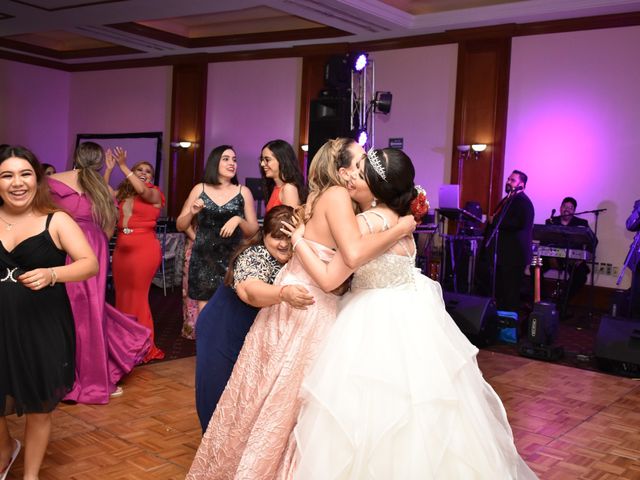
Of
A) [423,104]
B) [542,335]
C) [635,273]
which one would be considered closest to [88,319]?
[542,335]

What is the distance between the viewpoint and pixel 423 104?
10.3 meters

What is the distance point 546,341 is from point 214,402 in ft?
11.9

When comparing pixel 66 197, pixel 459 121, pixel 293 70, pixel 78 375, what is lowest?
pixel 78 375

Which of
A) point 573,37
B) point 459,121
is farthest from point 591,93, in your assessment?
point 459,121

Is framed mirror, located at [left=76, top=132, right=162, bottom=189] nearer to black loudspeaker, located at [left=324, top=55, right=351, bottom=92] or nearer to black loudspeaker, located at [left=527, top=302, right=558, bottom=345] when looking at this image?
black loudspeaker, located at [left=324, top=55, right=351, bottom=92]

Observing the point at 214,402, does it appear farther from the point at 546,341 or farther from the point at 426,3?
the point at 426,3

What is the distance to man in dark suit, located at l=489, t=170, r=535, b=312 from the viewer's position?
23.9 ft

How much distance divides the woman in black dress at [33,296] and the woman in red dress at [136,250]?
2.24 metres

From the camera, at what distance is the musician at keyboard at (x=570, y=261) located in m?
8.39

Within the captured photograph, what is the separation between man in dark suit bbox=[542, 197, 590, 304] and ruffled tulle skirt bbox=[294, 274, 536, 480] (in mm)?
6364

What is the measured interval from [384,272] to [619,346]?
3587 millimetres

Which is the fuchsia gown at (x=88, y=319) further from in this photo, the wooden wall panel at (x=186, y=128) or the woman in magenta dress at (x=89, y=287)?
the wooden wall panel at (x=186, y=128)

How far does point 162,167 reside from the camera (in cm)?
1323

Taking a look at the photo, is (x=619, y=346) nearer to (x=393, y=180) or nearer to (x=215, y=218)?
(x=215, y=218)
